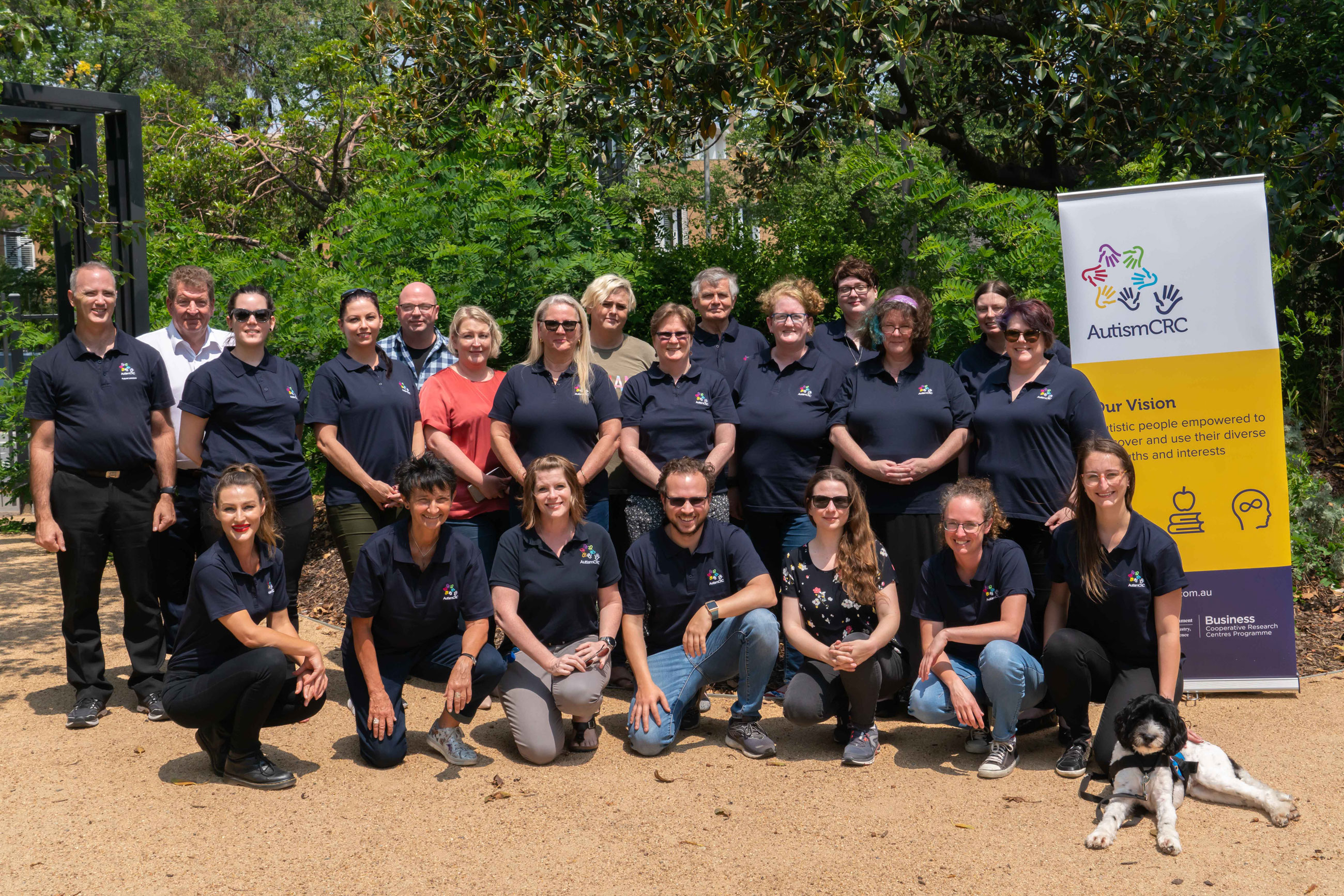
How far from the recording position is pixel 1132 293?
536 centimetres

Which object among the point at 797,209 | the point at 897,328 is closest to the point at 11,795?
the point at 897,328

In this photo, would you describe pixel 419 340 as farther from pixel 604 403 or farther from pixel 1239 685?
pixel 1239 685

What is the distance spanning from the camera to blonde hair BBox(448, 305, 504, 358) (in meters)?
5.41

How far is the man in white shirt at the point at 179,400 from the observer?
5.24m

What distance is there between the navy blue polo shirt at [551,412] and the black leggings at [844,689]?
1.35 meters

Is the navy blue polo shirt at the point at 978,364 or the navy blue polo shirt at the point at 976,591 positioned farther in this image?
the navy blue polo shirt at the point at 978,364

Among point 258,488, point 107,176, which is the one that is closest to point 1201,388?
point 258,488

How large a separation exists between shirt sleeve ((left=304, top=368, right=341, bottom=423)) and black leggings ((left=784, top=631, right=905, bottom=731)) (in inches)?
96.9

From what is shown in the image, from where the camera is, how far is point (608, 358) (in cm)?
571

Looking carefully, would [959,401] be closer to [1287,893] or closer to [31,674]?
[1287,893]

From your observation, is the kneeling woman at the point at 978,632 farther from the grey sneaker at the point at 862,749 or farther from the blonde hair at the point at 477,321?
the blonde hair at the point at 477,321

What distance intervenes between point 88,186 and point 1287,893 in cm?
662

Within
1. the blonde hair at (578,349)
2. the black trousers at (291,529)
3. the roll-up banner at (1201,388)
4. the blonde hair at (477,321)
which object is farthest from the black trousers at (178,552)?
the roll-up banner at (1201,388)

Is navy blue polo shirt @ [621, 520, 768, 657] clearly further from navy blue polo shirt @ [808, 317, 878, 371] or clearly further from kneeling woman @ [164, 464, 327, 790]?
kneeling woman @ [164, 464, 327, 790]
